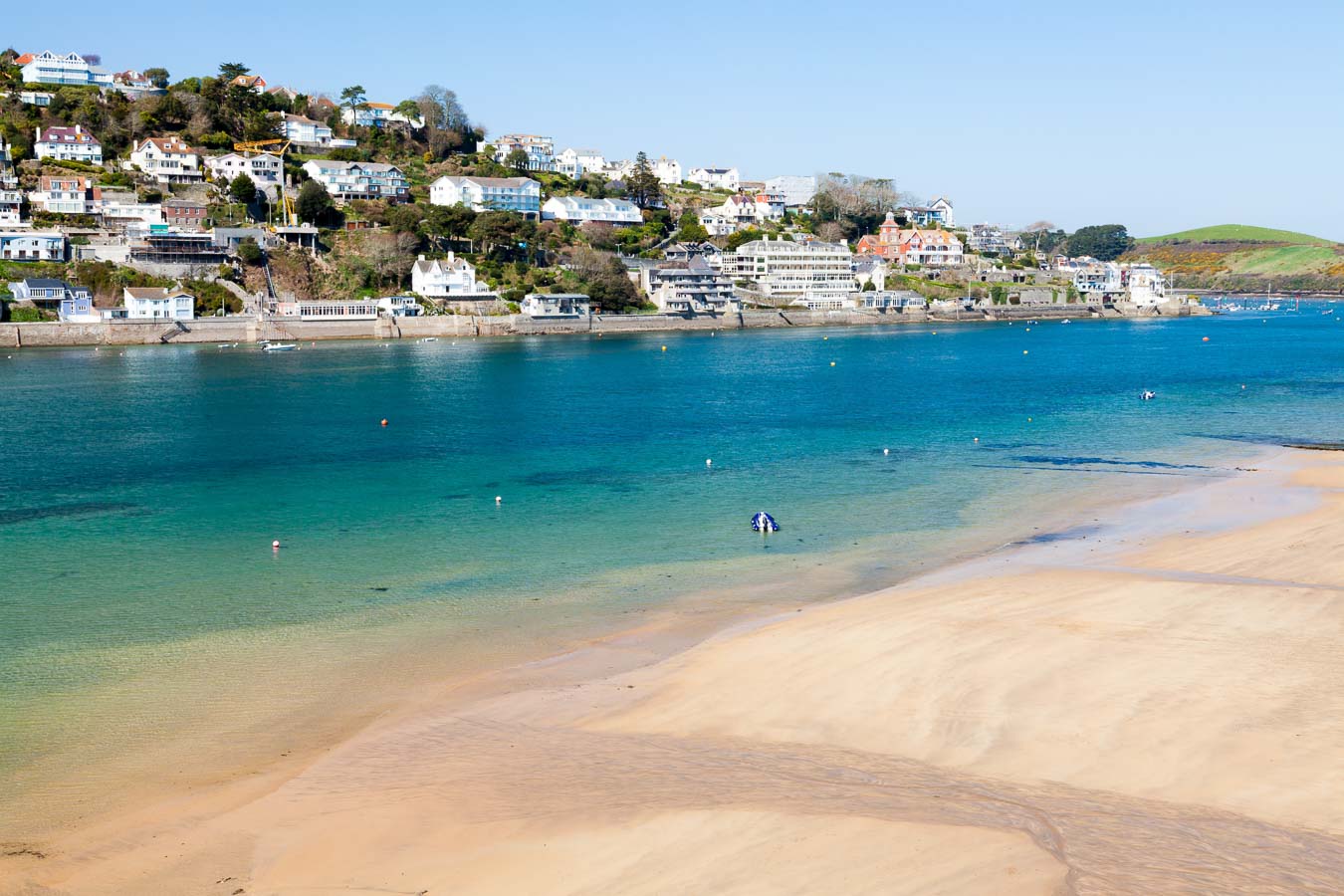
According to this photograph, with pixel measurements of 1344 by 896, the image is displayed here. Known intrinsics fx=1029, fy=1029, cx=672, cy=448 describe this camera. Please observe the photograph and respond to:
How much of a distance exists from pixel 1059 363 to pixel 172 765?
2693 inches

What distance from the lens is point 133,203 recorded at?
283 feet

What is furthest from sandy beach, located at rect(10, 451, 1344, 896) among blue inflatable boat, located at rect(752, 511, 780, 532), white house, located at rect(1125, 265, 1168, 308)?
white house, located at rect(1125, 265, 1168, 308)

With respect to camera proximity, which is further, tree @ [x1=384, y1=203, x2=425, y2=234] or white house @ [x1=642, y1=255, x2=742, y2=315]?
white house @ [x1=642, y1=255, x2=742, y2=315]

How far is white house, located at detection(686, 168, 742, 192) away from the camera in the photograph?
150875 millimetres

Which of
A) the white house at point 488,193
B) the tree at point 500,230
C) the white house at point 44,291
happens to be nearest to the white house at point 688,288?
the tree at point 500,230

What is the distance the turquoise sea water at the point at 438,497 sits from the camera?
1498 centimetres

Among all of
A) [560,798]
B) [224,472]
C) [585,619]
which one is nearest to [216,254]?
[224,472]

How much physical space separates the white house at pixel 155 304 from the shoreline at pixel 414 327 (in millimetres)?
1223

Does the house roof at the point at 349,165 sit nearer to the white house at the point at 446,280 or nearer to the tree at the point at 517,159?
the white house at the point at 446,280

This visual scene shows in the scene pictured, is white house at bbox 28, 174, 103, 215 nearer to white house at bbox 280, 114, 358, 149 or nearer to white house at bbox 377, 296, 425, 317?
white house at bbox 280, 114, 358, 149

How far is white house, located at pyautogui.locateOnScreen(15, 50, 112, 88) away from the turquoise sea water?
202ft

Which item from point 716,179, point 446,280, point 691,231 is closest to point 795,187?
point 716,179

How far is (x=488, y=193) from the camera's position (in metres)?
103

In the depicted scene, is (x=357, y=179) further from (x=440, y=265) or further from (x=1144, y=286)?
(x=1144, y=286)
